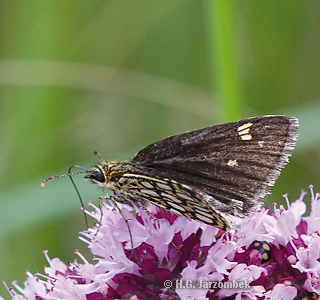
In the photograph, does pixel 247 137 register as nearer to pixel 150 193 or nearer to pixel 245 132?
pixel 245 132

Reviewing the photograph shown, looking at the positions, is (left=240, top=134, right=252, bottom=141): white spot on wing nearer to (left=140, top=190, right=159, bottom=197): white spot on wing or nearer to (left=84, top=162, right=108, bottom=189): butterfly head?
(left=140, top=190, right=159, bottom=197): white spot on wing

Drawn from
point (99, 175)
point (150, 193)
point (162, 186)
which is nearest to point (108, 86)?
point (99, 175)

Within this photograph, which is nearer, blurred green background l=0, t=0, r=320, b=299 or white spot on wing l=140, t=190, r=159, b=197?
white spot on wing l=140, t=190, r=159, b=197

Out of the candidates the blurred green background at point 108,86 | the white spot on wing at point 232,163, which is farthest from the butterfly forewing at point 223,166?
the blurred green background at point 108,86

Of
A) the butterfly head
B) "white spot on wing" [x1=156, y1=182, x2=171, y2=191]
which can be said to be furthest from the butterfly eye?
"white spot on wing" [x1=156, y1=182, x2=171, y2=191]

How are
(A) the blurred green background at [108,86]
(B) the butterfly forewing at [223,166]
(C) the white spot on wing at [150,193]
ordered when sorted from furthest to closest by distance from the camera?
(A) the blurred green background at [108,86] < (B) the butterfly forewing at [223,166] < (C) the white spot on wing at [150,193]

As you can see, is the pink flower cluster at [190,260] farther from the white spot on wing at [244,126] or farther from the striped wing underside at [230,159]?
the white spot on wing at [244,126]

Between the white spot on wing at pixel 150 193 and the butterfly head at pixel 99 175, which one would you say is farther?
the butterfly head at pixel 99 175
